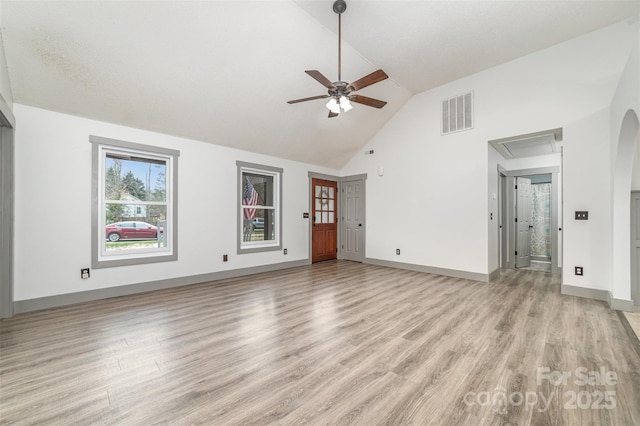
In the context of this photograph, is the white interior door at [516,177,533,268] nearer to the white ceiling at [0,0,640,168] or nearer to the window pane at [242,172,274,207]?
the white ceiling at [0,0,640,168]

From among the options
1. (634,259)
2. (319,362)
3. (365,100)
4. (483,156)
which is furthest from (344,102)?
(634,259)

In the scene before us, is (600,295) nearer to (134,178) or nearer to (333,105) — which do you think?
(333,105)

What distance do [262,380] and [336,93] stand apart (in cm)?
277

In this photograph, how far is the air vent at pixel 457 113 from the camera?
4.84m

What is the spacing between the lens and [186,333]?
2615 millimetres

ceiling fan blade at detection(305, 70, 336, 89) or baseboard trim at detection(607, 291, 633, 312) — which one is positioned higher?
ceiling fan blade at detection(305, 70, 336, 89)

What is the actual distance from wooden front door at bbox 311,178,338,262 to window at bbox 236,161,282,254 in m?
1.06

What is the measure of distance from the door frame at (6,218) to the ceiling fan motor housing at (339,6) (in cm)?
388

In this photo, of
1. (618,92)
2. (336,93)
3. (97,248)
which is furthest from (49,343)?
(618,92)

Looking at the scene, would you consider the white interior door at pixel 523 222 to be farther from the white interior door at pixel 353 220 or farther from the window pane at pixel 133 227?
the window pane at pixel 133 227

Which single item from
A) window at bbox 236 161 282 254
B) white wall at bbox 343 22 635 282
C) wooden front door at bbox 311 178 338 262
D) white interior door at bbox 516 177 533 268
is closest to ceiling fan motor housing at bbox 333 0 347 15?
white wall at bbox 343 22 635 282

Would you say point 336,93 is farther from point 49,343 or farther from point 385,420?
point 49,343

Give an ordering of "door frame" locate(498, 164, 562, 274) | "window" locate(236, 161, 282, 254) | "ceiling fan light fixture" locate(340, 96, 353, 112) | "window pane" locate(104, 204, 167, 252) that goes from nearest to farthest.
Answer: "ceiling fan light fixture" locate(340, 96, 353, 112), "window pane" locate(104, 204, 167, 252), "window" locate(236, 161, 282, 254), "door frame" locate(498, 164, 562, 274)

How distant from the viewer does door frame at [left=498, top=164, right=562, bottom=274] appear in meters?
5.77
